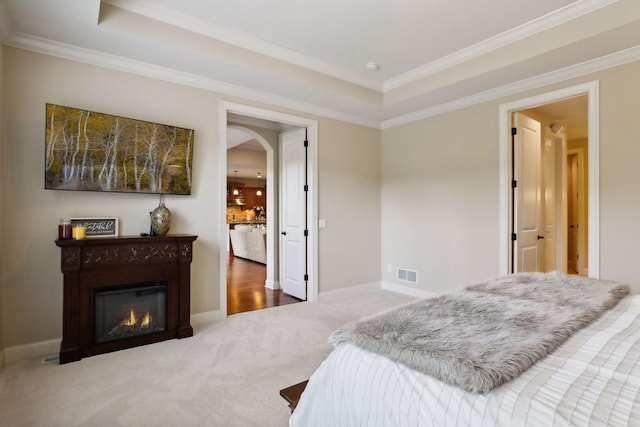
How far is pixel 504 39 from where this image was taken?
10.5 ft

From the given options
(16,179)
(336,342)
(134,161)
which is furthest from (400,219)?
(16,179)

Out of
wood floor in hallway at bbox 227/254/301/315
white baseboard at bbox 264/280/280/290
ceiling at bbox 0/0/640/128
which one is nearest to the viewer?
ceiling at bbox 0/0/640/128

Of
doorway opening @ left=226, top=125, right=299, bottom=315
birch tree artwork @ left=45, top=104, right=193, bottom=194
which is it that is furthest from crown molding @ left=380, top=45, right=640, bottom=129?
birch tree artwork @ left=45, top=104, right=193, bottom=194

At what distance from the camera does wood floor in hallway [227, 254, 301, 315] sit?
439cm

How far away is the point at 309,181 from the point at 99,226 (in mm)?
2508

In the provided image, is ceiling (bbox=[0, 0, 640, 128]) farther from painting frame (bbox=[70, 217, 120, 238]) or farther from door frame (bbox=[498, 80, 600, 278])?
painting frame (bbox=[70, 217, 120, 238])

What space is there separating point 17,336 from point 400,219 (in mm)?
4437

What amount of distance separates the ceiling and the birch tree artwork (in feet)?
1.88

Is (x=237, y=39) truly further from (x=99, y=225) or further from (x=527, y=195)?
(x=527, y=195)

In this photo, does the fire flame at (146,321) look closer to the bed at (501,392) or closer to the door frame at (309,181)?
the door frame at (309,181)

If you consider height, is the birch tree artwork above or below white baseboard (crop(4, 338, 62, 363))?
above

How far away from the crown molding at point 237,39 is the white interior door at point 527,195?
195 centimetres

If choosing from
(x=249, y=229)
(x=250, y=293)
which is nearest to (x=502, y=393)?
(x=250, y=293)

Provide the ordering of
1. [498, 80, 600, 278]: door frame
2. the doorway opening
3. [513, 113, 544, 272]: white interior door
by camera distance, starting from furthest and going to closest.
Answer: the doorway opening → [513, 113, 544, 272]: white interior door → [498, 80, 600, 278]: door frame
